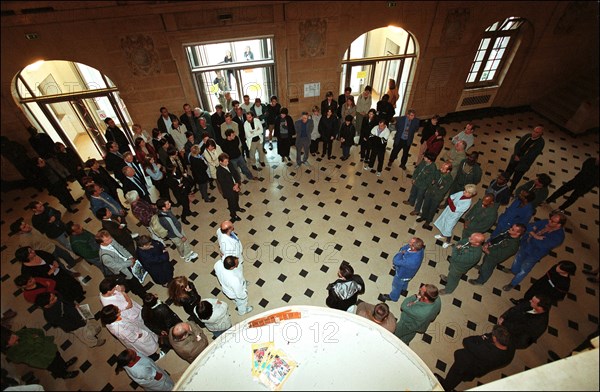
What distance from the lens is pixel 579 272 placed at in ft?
18.7

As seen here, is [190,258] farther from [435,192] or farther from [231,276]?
[435,192]

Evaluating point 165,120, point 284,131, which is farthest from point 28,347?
point 284,131

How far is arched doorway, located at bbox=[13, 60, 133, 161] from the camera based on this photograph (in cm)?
699

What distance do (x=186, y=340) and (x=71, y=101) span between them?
714cm

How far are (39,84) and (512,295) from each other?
1136cm

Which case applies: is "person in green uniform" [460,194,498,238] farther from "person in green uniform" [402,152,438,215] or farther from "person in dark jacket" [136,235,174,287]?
"person in dark jacket" [136,235,174,287]

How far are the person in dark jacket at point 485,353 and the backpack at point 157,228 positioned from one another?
5.16m

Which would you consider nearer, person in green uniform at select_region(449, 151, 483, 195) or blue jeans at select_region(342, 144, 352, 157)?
person in green uniform at select_region(449, 151, 483, 195)

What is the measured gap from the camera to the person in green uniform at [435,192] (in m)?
6.04

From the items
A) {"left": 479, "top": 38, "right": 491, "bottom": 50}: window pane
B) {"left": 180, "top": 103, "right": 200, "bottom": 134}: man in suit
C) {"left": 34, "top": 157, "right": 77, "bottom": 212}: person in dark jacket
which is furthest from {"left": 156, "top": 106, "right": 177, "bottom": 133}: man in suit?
{"left": 479, "top": 38, "right": 491, "bottom": 50}: window pane

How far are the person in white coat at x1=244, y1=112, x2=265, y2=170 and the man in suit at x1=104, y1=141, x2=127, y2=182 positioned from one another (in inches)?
118

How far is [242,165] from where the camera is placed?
7797mm

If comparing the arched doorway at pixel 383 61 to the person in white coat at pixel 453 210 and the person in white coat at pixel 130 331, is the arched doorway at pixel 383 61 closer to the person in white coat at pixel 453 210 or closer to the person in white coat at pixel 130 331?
the person in white coat at pixel 453 210

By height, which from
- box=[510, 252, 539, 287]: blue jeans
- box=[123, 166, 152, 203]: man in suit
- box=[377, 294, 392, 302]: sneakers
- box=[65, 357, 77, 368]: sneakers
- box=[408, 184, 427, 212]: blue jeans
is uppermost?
box=[123, 166, 152, 203]: man in suit
